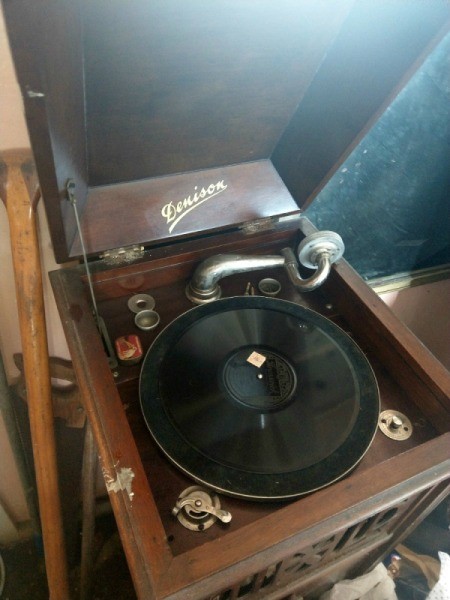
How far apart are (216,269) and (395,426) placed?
0.50 metres

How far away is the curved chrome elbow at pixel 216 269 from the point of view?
0.98 meters

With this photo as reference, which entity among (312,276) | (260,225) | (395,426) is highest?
(260,225)

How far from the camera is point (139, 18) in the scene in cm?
64

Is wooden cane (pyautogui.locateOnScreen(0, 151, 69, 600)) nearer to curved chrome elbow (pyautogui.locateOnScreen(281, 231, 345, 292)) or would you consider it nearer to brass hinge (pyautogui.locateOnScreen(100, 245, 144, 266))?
brass hinge (pyautogui.locateOnScreen(100, 245, 144, 266))

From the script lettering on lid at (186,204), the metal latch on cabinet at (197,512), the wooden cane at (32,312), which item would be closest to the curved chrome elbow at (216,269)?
the script lettering on lid at (186,204)

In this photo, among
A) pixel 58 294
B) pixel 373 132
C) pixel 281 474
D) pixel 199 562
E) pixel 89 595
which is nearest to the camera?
pixel 199 562

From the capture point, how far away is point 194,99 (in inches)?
31.8

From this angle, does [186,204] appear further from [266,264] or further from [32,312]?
[32,312]

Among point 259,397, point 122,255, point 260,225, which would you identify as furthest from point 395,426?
point 122,255

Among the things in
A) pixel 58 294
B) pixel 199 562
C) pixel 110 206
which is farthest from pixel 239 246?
pixel 199 562

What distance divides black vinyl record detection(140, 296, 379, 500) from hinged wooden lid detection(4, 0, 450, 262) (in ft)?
0.81

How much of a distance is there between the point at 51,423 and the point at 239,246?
0.61 metres

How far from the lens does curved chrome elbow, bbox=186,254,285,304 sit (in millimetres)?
980

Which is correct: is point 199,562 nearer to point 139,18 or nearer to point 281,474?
point 281,474
